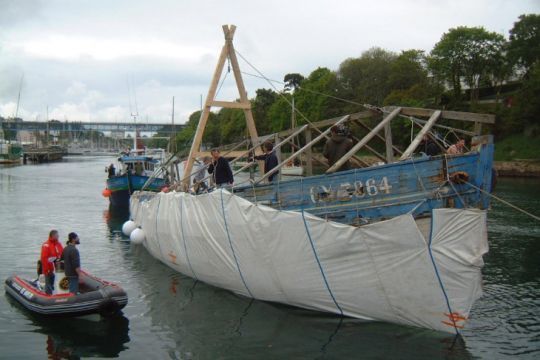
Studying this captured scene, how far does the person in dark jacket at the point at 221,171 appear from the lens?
15328 mm

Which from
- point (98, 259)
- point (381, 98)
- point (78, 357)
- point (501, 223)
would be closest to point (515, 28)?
point (381, 98)

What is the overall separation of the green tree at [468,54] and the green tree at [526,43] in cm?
176

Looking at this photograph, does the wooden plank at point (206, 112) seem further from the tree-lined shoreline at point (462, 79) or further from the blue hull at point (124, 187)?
the tree-lined shoreline at point (462, 79)

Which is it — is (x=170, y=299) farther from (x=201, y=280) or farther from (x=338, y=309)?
(x=338, y=309)

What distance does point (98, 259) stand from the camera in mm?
20312

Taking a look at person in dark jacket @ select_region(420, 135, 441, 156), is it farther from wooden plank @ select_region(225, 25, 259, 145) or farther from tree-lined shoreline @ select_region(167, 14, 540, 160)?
tree-lined shoreline @ select_region(167, 14, 540, 160)

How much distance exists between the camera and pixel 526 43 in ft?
247

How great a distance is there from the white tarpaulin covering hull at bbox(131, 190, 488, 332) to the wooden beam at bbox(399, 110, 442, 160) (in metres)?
1.59

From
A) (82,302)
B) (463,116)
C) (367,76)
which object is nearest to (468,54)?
(367,76)

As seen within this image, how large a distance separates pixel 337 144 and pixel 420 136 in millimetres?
2521

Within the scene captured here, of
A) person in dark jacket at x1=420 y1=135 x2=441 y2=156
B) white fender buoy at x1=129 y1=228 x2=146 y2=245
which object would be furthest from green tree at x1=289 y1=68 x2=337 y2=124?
person in dark jacket at x1=420 y1=135 x2=441 y2=156

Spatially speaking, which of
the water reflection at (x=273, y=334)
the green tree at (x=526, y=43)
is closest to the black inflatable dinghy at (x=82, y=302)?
the water reflection at (x=273, y=334)

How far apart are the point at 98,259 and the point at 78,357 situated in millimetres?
9520

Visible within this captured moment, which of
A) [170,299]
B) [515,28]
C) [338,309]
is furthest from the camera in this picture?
[515,28]
